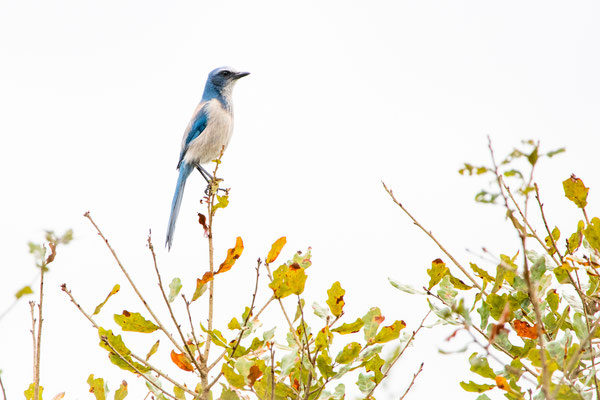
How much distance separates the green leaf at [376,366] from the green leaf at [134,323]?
0.79m

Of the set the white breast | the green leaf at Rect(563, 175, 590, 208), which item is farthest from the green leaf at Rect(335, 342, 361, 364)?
the white breast

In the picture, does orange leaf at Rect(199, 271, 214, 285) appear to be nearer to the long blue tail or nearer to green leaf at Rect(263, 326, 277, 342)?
green leaf at Rect(263, 326, 277, 342)

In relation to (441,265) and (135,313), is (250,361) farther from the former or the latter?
(441,265)

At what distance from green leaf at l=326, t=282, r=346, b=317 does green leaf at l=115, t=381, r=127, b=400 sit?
35.8 inches

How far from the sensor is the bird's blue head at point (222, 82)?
857 centimetres

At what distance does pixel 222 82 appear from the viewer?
8.64 m

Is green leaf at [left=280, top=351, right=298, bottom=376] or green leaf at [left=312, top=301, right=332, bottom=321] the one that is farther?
green leaf at [left=312, top=301, right=332, bottom=321]

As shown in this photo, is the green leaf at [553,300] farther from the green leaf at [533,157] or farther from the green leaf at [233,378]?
the green leaf at [533,157]

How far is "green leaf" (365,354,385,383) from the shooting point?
257 cm

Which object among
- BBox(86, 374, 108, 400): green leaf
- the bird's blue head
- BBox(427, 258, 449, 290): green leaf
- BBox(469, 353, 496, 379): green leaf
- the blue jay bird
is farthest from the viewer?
the bird's blue head

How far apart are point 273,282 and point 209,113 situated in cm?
581

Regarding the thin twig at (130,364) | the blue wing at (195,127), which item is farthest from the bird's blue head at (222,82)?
the thin twig at (130,364)

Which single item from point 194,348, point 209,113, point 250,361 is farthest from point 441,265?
point 209,113

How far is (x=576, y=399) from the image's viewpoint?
176 cm
